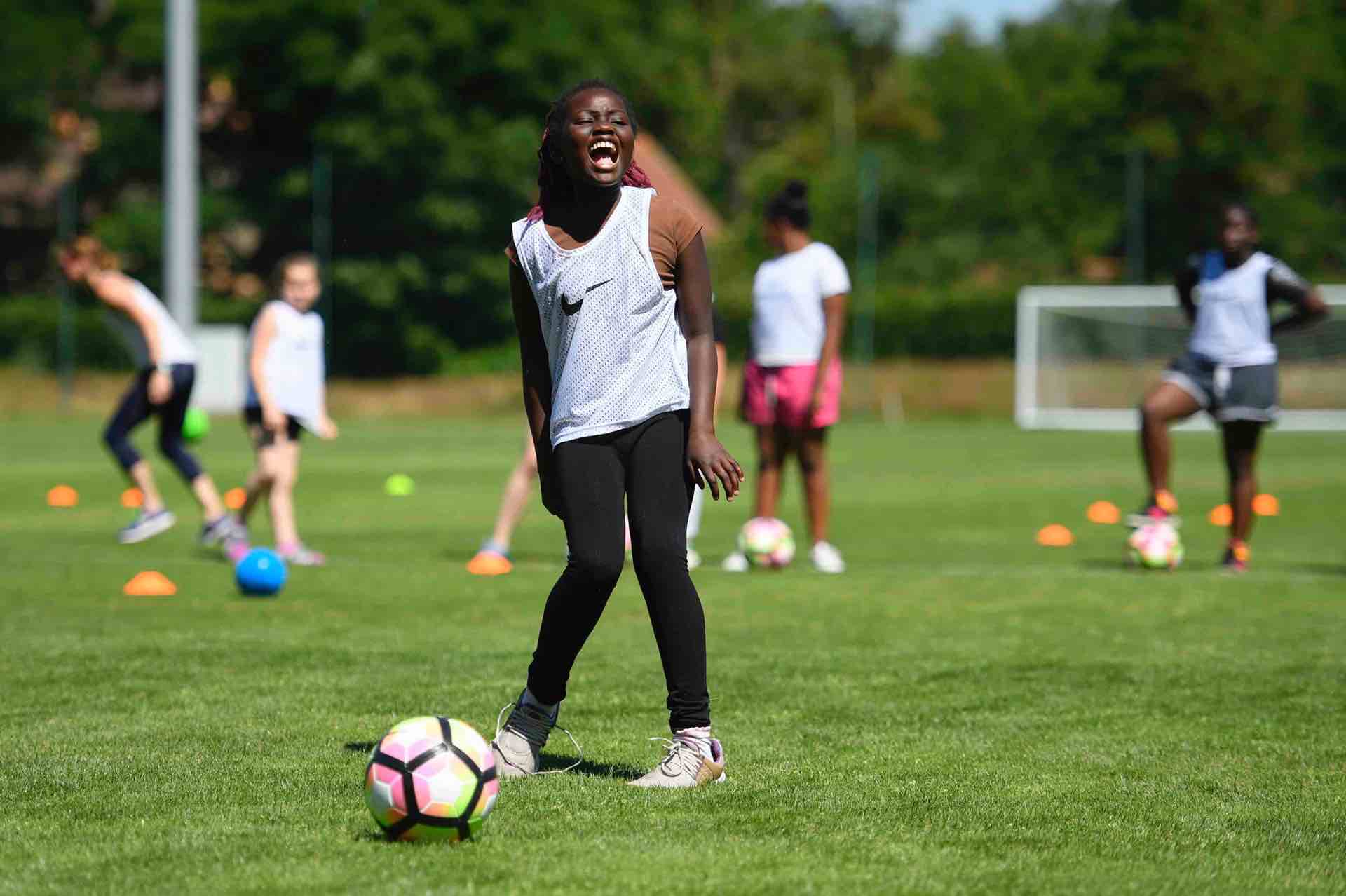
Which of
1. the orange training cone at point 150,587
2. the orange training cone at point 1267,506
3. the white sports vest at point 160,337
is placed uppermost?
the white sports vest at point 160,337

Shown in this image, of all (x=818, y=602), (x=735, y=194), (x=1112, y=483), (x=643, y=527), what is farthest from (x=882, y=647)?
(x=735, y=194)

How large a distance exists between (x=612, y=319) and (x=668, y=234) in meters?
0.27

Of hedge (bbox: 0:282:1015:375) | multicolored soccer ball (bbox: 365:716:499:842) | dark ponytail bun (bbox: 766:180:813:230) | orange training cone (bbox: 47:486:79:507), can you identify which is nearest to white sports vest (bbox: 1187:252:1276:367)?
dark ponytail bun (bbox: 766:180:813:230)

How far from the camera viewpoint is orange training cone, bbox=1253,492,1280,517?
15234 millimetres

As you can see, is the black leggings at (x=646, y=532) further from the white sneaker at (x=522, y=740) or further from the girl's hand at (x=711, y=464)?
the white sneaker at (x=522, y=740)

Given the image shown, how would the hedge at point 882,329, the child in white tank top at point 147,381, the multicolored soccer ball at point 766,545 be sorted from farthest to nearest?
the hedge at point 882,329
the child in white tank top at point 147,381
the multicolored soccer ball at point 766,545

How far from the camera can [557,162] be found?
4910 millimetres

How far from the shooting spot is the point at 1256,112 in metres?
42.4

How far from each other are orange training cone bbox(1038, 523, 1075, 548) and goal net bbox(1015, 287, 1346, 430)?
1886cm

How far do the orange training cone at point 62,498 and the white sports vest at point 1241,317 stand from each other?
976cm

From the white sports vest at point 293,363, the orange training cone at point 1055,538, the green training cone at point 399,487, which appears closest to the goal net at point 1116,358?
the green training cone at point 399,487

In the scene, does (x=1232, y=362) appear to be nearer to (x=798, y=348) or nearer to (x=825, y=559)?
(x=798, y=348)

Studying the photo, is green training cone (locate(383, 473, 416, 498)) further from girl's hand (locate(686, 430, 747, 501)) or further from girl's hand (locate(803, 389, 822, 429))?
girl's hand (locate(686, 430, 747, 501))

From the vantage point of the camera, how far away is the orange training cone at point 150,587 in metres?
9.30
